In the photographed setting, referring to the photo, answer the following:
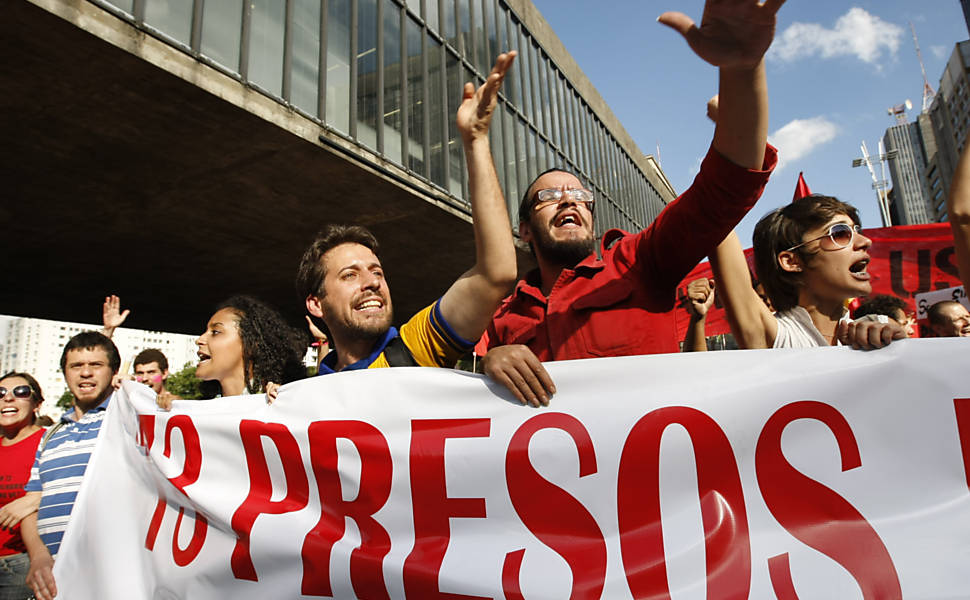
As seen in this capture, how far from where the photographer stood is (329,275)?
2.51 metres

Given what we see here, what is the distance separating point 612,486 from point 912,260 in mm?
4568

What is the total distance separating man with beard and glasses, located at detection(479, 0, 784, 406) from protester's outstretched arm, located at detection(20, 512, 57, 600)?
2380 millimetres

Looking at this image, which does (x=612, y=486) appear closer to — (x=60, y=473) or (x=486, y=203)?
(x=486, y=203)

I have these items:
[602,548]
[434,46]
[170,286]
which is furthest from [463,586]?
[170,286]

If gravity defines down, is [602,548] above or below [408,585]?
above

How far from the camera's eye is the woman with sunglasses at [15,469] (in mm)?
3137

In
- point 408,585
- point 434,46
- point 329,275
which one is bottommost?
point 408,585

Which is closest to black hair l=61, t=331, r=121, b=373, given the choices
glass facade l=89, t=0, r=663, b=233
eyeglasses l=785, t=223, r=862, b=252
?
eyeglasses l=785, t=223, r=862, b=252

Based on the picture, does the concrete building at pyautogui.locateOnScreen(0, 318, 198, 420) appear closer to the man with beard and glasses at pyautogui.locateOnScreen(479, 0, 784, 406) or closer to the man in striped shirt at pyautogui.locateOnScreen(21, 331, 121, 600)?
the man in striped shirt at pyautogui.locateOnScreen(21, 331, 121, 600)

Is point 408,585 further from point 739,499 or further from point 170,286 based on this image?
point 170,286

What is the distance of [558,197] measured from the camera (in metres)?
2.38

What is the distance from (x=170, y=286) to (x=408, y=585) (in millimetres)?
15782

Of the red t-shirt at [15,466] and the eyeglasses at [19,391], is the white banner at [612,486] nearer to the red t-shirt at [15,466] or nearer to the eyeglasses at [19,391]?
the red t-shirt at [15,466]

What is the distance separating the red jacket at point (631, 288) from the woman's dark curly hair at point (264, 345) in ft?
4.60
